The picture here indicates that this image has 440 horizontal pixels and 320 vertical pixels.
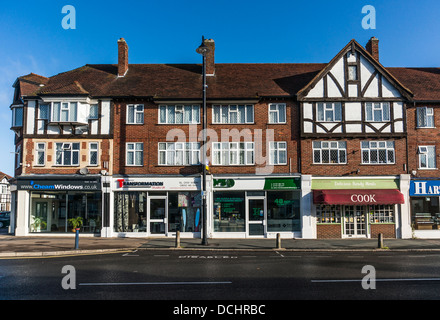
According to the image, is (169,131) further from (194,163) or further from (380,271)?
(380,271)

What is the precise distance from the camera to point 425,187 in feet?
75.1

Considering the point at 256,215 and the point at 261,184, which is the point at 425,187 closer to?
the point at 261,184

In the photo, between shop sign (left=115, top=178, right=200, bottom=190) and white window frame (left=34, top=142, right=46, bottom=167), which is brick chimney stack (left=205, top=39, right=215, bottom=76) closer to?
shop sign (left=115, top=178, right=200, bottom=190)

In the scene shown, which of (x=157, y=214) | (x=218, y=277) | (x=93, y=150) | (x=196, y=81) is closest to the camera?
(x=218, y=277)

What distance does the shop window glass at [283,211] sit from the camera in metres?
23.0

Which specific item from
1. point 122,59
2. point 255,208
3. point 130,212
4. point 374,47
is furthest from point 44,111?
point 374,47

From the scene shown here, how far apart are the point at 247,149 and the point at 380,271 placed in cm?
1281

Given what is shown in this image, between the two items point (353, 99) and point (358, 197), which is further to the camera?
point (353, 99)

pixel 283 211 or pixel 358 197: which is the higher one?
pixel 358 197

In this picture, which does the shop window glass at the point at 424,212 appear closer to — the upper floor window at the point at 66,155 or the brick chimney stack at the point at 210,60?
the brick chimney stack at the point at 210,60

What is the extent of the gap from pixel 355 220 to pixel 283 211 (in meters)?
4.34

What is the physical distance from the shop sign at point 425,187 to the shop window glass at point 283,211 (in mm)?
6935

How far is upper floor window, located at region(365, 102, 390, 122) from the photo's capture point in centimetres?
2336

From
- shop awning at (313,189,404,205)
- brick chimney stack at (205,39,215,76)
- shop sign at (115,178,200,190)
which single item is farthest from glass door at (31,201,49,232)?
shop awning at (313,189,404,205)
